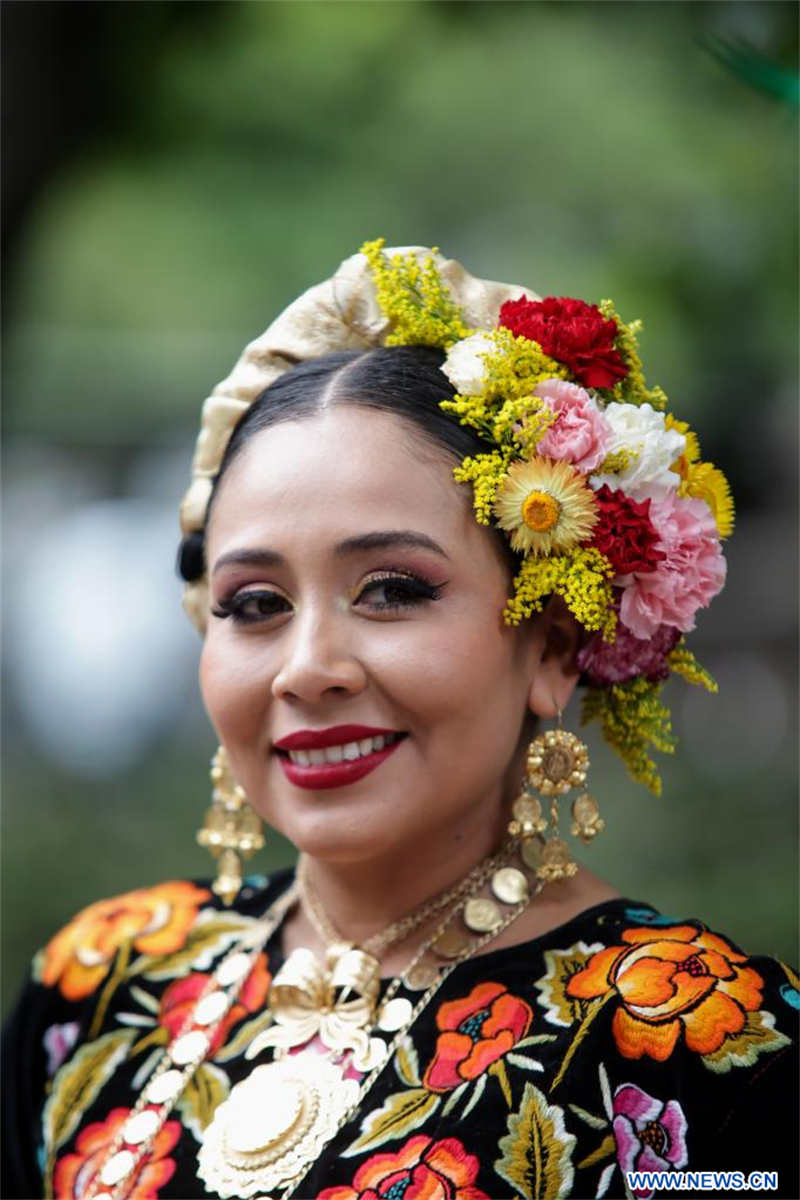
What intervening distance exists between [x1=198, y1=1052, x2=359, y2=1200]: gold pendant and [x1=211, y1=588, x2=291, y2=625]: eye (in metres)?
0.65

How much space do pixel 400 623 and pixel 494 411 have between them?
1.14 feet

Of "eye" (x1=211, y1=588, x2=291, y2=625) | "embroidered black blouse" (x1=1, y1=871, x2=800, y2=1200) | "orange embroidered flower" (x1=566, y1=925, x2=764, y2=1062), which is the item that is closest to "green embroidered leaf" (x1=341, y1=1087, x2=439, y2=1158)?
"embroidered black blouse" (x1=1, y1=871, x2=800, y2=1200)

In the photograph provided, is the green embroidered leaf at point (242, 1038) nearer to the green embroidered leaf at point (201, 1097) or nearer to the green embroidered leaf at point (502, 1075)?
the green embroidered leaf at point (201, 1097)

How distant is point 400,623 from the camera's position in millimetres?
1910

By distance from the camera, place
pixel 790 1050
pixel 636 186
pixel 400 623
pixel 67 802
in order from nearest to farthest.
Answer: pixel 790 1050, pixel 400 623, pixel 636 186, pixel 67 802

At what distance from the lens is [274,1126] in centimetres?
192

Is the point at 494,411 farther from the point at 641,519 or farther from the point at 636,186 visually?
the point at 636,186

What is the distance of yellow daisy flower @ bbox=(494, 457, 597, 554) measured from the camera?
1.94 metres

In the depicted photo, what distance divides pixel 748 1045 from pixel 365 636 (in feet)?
2.38

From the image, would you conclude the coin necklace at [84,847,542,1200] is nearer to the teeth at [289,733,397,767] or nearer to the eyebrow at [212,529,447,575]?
the teeth at [289,733,397,767]

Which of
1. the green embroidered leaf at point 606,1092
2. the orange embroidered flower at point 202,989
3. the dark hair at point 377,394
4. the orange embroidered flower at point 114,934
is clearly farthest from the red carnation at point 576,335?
the orange embroidered flower at point 114,934

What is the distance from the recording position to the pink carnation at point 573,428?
6.45ft

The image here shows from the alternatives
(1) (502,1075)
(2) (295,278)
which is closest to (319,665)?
(1) (502,1075)

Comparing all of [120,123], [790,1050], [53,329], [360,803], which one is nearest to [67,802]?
[53,329]
